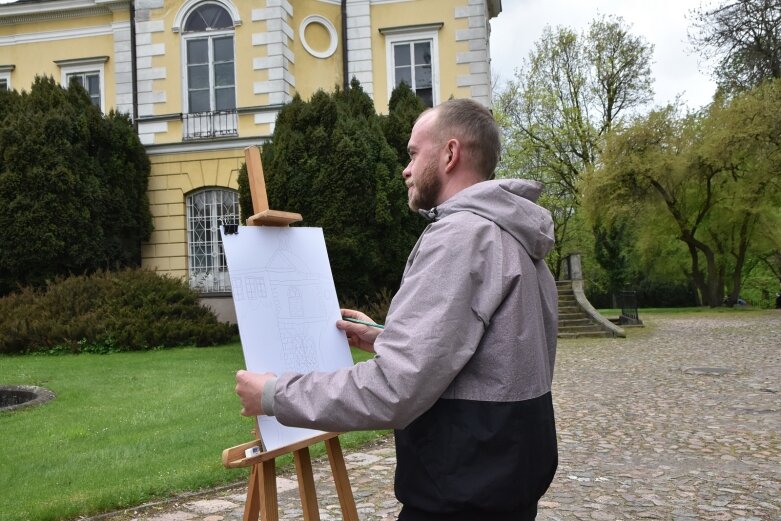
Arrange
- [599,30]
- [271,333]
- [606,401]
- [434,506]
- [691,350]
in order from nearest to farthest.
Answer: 1. [434,506]
2. [271,333]
3. [606,401]
4. [691,350]
5. [599,30]

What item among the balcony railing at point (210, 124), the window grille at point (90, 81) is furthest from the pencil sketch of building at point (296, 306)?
the window grille at point (90, 81)

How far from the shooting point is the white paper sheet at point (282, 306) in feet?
9.58

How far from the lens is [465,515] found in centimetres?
201

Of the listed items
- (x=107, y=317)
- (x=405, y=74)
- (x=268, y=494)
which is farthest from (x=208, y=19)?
(x=268, y=494)

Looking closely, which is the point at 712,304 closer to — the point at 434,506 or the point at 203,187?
the point at 203,187

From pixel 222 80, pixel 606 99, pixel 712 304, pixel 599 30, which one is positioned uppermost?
pixel 599 30

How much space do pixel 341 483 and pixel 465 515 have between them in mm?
1264

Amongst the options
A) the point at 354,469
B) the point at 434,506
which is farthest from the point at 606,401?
the point at 434,506

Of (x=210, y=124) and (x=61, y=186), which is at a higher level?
(x=210, y=124)

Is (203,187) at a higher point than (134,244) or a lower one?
higher

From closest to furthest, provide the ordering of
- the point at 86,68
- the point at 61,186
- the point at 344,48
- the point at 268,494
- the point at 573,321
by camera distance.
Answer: the point at 268,494 → the point at 61,186 → the point at 344,48 → the point at 573,321 → the point at 86,68

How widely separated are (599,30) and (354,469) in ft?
109

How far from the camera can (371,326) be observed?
10.4 ft

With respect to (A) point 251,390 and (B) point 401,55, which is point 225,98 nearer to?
(B) point 401,55
